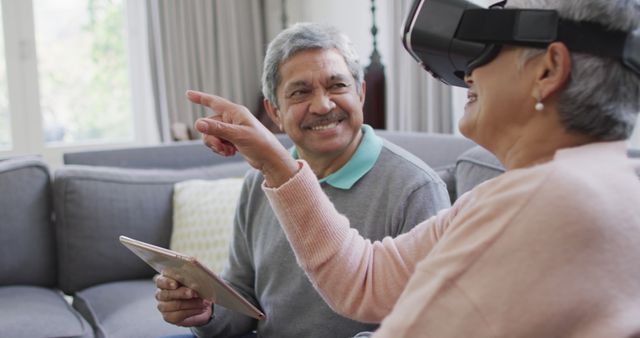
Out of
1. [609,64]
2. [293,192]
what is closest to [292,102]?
[293,192]

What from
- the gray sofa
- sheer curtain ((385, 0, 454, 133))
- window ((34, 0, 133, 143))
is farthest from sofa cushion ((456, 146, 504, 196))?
window ((34, 0, 133, 143))

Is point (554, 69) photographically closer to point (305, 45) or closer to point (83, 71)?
point (305, 45)

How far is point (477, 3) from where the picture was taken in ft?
2.75

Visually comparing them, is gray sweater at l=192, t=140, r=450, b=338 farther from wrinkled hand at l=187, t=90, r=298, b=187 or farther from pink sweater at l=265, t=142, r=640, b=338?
pink sweater at l=265, t=142, r=640, b=338

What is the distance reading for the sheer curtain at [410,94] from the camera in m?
3.30

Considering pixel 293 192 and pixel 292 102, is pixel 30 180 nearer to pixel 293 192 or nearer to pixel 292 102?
pixel 292 102

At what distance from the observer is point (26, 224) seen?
220cm

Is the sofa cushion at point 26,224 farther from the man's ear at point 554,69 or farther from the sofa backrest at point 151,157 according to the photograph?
the man's ear at point 554,69

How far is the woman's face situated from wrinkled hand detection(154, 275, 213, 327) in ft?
2.54

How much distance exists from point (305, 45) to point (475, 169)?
0.58 meters

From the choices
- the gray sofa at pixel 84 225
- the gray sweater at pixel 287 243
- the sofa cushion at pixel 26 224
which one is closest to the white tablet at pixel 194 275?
the gray sweater at pixel 287 243

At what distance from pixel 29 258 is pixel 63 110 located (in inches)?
78.4

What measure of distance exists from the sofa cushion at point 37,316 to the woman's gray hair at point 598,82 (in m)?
1.51

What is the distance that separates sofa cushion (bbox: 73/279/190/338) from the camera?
5.98 feet
